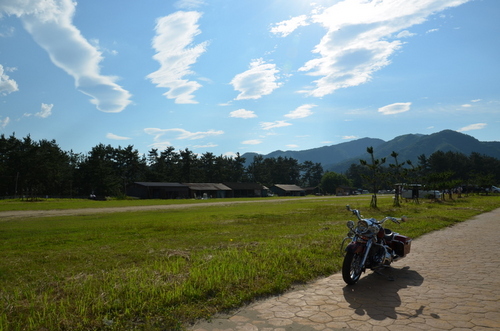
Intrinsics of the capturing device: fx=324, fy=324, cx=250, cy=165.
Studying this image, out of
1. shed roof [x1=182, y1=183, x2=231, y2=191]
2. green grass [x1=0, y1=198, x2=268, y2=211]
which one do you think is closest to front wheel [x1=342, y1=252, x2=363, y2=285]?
green grass [x1=0, y1=198, x2=268, y2=211]

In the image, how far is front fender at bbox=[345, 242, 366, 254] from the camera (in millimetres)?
5785

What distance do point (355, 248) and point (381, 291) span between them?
82 cm

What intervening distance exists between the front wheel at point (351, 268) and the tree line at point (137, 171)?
21.2 metres

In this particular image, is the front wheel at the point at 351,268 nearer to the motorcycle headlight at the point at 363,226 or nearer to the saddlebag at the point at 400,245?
the motorcycle headlight at the point at 363,226

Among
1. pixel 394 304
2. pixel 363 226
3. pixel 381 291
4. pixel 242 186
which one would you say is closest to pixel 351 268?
pixel 381 291

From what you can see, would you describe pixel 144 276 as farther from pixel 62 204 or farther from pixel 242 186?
pixel 242 186

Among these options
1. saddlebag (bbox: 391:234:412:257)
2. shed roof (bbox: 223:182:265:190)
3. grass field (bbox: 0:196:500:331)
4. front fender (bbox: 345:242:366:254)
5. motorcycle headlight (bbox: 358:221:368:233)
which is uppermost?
shed roof (bbox: 223:182:265:190)

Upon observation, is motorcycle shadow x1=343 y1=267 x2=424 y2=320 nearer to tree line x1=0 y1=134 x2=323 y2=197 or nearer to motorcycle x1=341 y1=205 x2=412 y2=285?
motorcycle x1=341 y1=205 x2=412 y2=285

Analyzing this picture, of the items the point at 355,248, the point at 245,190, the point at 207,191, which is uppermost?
the point at 207,191

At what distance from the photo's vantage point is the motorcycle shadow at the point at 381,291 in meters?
4.66

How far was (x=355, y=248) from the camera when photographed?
5.81 meters

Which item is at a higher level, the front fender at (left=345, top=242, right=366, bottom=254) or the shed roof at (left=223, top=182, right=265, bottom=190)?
the shed roof at (left=223, top=182, right=265, bottom=190)

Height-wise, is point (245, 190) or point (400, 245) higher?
point (245, 190)

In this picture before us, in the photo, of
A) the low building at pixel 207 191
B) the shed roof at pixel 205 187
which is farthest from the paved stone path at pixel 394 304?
the shed roof at pixel 205 187
